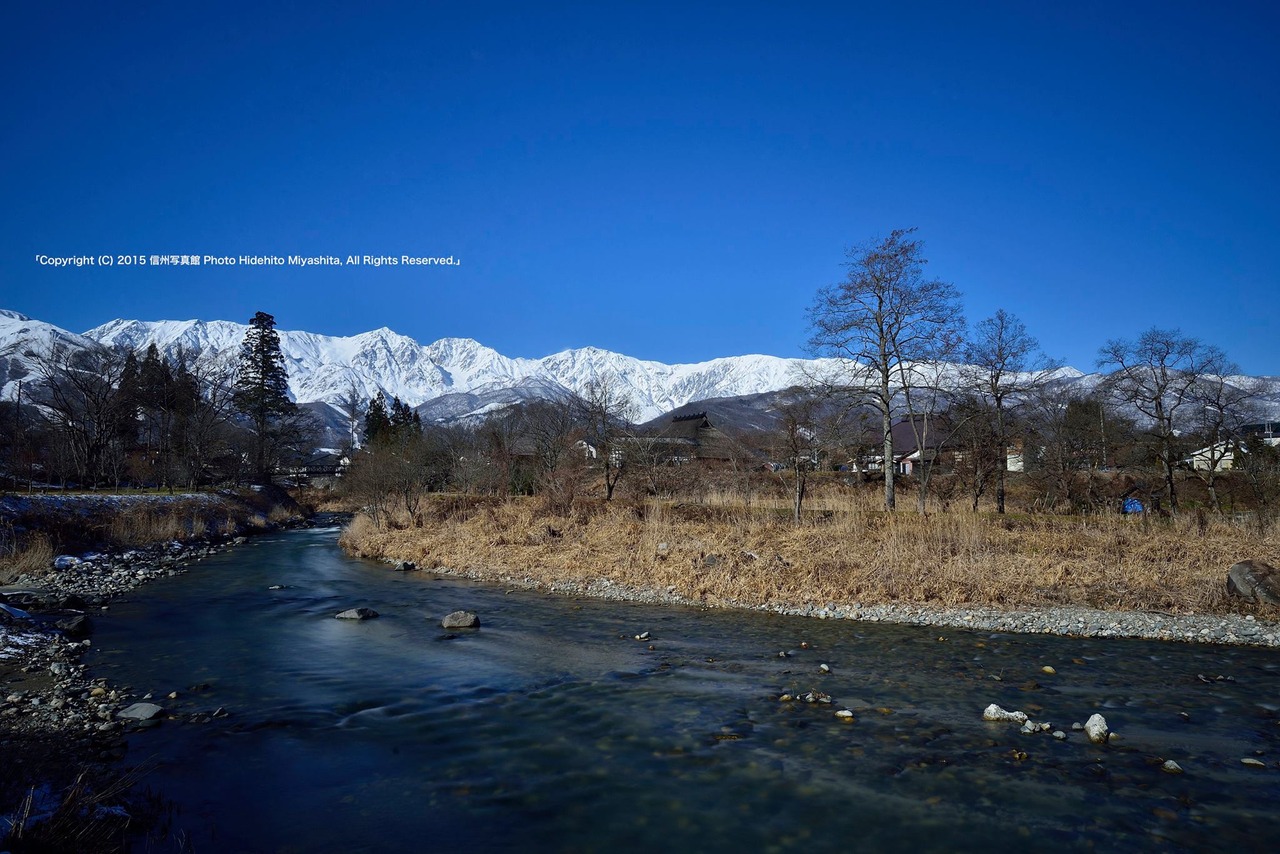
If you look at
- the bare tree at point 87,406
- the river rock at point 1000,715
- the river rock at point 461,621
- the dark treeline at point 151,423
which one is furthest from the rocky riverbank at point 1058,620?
the dark treeline at point 151,423

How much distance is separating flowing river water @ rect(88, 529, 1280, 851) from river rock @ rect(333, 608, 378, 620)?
1471 millimetres

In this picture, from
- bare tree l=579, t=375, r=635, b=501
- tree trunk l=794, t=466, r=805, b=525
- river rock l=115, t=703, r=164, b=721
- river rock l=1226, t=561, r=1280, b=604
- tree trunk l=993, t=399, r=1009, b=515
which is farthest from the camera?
bare tree l=579, t=375, r=635, b=501

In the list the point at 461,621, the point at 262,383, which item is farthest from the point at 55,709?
the point at 262,383

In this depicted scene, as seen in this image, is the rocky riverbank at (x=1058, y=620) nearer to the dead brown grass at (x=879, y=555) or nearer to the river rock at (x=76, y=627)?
the dead brown grass at (x=879, y=555)

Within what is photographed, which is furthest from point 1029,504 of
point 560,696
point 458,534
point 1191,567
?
point 560,696

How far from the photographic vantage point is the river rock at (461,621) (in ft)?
50.7

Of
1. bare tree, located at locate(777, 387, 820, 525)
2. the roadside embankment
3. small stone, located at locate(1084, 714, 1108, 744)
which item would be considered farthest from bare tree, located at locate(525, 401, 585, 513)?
small stone, located at locate(1084, 714, 1108, 744)

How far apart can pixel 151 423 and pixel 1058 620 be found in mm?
64343

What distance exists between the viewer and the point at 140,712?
28.9 feet

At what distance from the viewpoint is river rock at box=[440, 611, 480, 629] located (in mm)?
15453

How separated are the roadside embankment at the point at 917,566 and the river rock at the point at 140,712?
1185 cm

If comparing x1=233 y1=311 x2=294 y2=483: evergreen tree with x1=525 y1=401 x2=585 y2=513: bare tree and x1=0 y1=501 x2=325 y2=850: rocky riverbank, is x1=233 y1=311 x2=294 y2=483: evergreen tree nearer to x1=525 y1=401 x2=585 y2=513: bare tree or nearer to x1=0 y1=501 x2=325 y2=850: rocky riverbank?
x1=525 y1=401 x2=585 y2=513: bare tree

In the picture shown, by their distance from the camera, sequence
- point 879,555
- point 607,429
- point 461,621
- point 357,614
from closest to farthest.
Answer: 1. point 461,621
2. point 357,614
3. point 879,555
4. point 607,429

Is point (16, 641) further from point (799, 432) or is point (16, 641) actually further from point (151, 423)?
point (151, 423)
